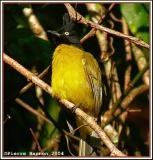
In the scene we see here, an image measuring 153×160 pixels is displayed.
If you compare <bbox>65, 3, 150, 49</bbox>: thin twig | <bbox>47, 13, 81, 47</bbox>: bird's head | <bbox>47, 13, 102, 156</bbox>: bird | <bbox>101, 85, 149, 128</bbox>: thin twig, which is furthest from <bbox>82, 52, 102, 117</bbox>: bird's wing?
<bbox>65, 3, 150, 49</bbox>: thin twig

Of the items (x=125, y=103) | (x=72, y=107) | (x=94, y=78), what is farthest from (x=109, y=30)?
(x=125, y=103)

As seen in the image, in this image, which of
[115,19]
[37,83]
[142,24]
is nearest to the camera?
[37,83]

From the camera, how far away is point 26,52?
4.94m

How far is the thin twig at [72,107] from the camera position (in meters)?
3.13

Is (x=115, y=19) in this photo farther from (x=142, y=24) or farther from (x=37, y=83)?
(x=37, y=83)

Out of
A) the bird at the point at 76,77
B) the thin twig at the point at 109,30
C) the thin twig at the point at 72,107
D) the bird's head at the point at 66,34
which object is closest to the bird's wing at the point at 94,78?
the bird at the point at 76,77

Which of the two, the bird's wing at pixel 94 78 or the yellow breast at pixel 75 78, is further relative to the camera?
the bird's wing at pixel 94 78

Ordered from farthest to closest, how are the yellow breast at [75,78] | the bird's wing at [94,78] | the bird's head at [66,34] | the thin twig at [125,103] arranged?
the thin twig at [125,103] → the bird's head at [66,34] → the bird's wing at [94,78] → the yellow breast at [75,78]

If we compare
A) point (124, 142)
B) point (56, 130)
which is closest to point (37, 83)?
point (56, 130)

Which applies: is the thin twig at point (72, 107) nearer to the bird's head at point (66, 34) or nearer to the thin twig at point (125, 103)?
the bird's head at point (66, 34)

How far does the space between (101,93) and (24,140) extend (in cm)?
127

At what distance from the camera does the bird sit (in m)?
4.37

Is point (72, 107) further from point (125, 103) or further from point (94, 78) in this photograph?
point (125, 103)

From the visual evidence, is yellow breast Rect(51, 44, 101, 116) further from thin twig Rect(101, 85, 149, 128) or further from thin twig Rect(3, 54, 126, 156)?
thin twig Rect(101, 85, 149, 128)
